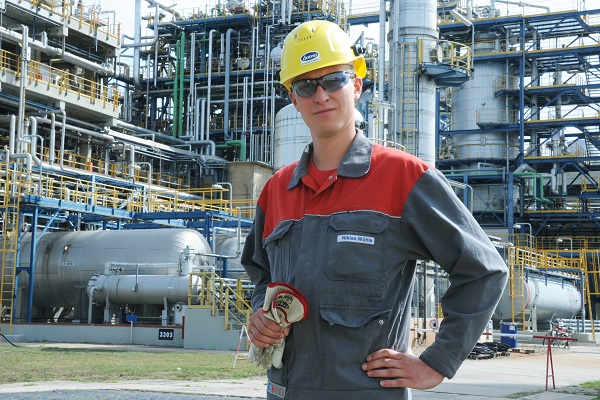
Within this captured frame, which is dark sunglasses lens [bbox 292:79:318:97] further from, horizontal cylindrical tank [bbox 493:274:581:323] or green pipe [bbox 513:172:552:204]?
green pipe [bbox 513:172:552:204]

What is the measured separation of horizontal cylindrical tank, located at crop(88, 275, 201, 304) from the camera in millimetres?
24203

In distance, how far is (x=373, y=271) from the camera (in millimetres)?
2895

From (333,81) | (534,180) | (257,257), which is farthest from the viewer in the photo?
(534,180)

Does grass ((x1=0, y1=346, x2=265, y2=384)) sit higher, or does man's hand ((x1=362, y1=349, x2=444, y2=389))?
man's hand ((x1=362, y1=349, x2=444, y2=389))

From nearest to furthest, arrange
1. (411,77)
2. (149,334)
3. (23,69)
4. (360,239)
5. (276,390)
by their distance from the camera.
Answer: (360,239)
(276,390)
(149,334)
(411,77)
(23,69)

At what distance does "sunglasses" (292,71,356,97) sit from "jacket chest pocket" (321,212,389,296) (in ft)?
1.62

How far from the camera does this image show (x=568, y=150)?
170ft

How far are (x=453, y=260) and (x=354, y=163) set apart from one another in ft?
1.56

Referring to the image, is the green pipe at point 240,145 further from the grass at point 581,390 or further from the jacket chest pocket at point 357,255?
the jacket chest pocket at point 357,255

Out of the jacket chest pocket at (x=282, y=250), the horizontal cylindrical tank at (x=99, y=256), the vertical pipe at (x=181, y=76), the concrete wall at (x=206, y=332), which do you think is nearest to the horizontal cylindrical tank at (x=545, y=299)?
the horizontal cylindrical tank at (x=99, y=256)

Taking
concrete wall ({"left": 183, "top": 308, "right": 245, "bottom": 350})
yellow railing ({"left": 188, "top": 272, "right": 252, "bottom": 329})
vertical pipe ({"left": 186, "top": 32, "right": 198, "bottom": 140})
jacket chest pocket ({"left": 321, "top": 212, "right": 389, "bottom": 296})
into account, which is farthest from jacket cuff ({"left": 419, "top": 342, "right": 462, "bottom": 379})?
vertical pipe ({"left": 186, "top": 32, "right": 198, "bottom": 140})

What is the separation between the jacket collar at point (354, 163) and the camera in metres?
3.03

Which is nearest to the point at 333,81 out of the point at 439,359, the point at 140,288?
the point at 439,359

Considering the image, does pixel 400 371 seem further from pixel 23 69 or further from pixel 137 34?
pixel 137 34
